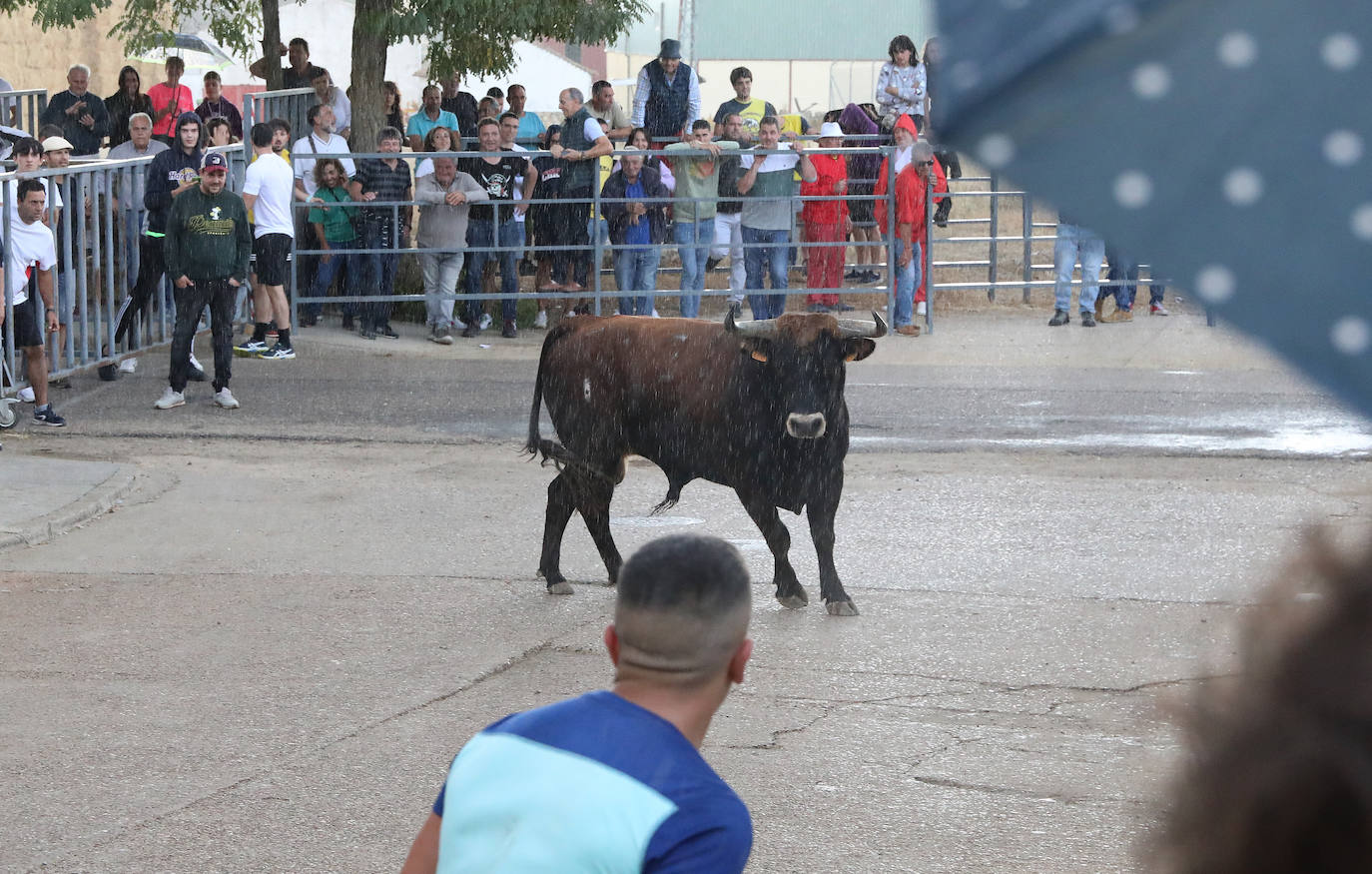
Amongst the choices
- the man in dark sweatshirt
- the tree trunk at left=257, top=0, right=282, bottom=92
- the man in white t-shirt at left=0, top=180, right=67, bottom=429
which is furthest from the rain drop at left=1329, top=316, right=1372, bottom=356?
the tree trunk at left=257, top=0, right=282, bottom=92

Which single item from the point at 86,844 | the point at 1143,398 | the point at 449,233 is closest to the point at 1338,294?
the point at 86,844

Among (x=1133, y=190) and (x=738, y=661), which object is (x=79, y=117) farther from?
(x=1133, y=190)

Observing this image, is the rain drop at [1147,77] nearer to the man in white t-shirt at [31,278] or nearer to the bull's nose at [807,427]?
the bull's nose at [807,427]

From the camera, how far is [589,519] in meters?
8.20

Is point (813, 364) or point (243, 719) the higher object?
point (813, 364)

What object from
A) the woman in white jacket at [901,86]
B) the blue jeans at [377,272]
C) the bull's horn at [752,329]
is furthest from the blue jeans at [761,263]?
the bull's horn at [752,329]

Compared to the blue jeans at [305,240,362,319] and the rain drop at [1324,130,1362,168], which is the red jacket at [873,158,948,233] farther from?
the rain drop at [1324,130,1362,168]

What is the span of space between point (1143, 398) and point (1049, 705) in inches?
295

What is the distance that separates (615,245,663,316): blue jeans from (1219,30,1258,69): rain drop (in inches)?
575

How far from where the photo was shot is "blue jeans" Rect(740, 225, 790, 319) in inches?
647

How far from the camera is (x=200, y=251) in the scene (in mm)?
12445

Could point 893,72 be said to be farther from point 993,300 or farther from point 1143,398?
point 1143,398

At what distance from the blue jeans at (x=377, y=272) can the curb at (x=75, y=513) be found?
5809mm

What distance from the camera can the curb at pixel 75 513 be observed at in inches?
348
